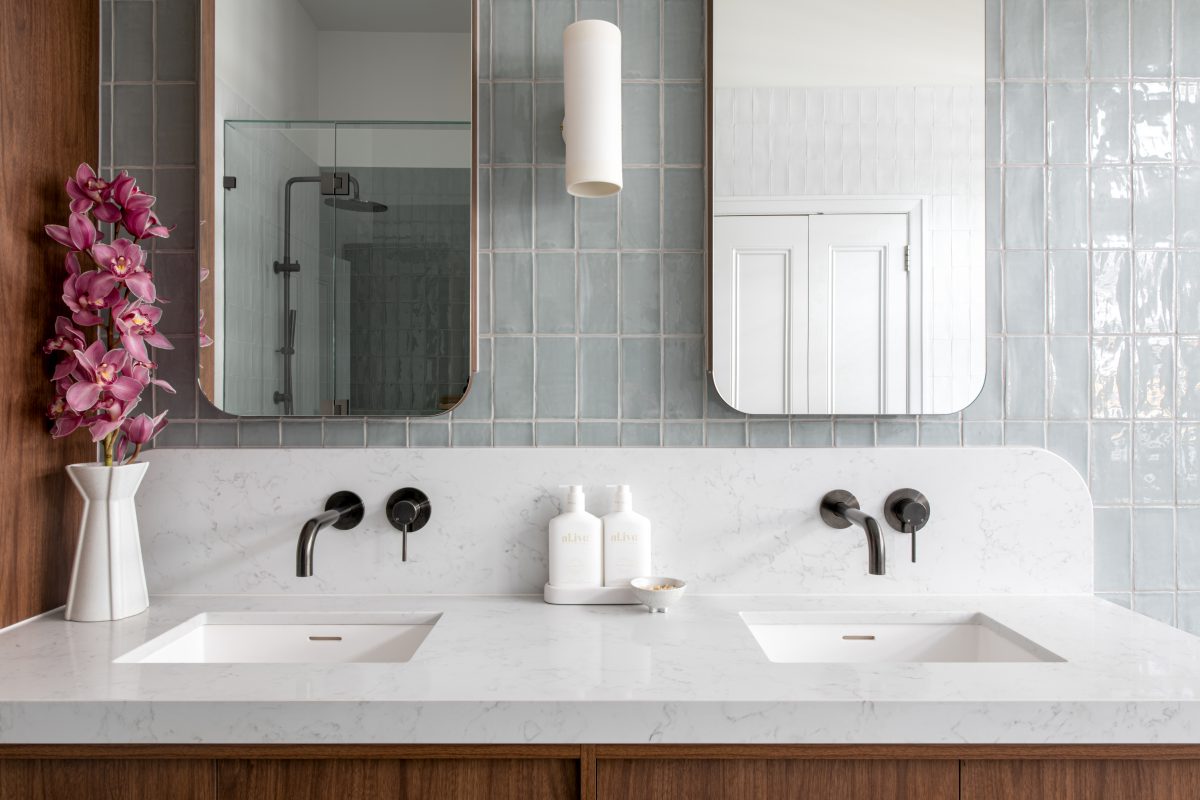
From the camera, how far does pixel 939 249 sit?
1.31 meters

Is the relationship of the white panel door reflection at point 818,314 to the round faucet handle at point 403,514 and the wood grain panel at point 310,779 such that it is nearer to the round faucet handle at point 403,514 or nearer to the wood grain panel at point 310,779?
the round faucet handle at point 403,514

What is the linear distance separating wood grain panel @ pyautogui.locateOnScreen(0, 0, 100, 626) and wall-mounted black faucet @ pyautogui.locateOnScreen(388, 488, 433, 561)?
21.1 inches

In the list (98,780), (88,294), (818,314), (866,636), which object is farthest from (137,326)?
(866,636)

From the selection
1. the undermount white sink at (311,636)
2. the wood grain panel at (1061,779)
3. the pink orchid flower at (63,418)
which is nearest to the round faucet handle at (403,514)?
the undermount white sink at (311,636)

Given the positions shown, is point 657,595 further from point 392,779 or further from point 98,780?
point 98,780

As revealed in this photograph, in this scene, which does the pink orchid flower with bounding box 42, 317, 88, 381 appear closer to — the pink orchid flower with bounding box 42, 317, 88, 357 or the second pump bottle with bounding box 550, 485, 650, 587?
the pink orchid flower with bounding box 42, 317, 88, 357

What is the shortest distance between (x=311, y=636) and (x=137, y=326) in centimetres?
56

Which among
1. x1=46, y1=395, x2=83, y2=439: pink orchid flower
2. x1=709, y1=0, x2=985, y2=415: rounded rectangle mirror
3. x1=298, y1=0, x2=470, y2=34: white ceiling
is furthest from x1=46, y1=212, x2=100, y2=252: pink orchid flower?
x1=709, y1=0, x2=985, y2=415: rounded rectangle mirror

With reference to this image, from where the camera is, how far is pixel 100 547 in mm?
1148

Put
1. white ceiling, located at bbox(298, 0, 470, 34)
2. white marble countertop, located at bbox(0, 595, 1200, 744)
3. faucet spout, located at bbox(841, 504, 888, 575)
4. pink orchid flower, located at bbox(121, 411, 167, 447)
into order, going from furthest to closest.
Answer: white ceiling, located at bbox(298, 0, 470, 34)
pink orchid flower, located at bbox(121, 411, 167, 447)
faucet spout, located at bbox(841, 504, 888, 575)
white marble countertop, located at bbox(0, 595, 1200, 744)

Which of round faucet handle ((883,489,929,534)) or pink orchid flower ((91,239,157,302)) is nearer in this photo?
pink orchid flower ((91,239,157,302))

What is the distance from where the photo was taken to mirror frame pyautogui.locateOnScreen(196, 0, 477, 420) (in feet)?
4.27

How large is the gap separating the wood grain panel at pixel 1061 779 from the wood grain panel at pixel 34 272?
1.35 meters

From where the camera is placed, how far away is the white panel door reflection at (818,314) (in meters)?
1.30
